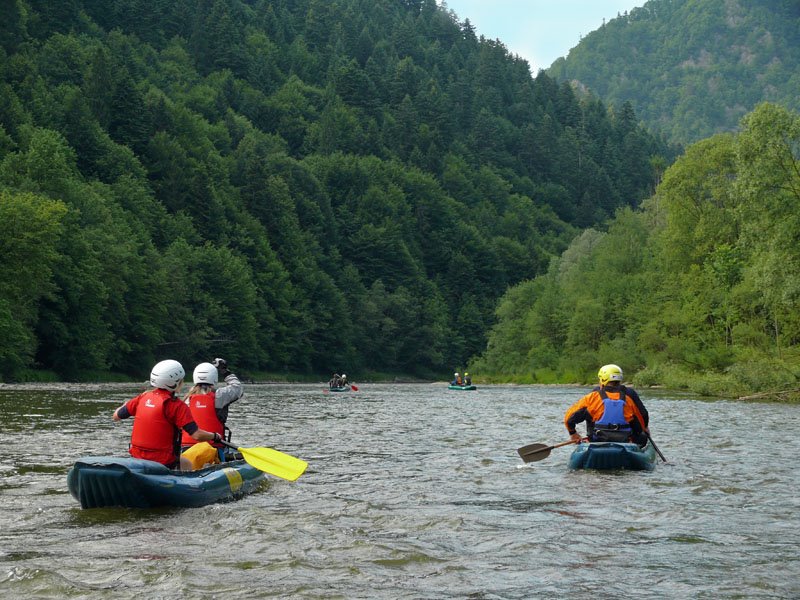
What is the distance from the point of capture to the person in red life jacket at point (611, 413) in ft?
55.6

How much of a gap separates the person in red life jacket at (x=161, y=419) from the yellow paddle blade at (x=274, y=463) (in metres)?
1.92

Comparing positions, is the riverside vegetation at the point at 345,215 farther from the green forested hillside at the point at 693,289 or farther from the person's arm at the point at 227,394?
the person's arm at the point at 227,394

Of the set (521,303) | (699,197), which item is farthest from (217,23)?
(699,197)

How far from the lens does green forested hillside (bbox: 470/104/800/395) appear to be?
4191cm

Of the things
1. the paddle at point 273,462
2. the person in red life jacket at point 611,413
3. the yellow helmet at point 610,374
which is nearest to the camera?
the paddle at point 273,462

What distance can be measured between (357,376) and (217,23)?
77.9m

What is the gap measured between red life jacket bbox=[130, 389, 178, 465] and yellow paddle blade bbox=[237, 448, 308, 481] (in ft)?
6.82

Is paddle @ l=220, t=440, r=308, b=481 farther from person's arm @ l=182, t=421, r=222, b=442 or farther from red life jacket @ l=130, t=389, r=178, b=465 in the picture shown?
red life jacket @ l=130, t=389, r=178, b=465

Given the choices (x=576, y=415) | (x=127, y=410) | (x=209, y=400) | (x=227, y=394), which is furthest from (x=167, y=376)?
(x=576, y=415)

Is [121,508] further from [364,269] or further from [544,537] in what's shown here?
[364,269]

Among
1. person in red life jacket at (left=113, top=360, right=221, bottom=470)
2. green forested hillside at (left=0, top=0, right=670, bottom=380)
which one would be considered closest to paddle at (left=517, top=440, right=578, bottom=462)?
person in red life jacket at (left=113, top=360, right=221, bottom=470)

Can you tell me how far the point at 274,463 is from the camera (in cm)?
1484

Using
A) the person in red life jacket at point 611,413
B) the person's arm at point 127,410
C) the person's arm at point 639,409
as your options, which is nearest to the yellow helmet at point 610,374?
the person in red life jacket at point 611,413

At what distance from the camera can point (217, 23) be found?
154500 mm
